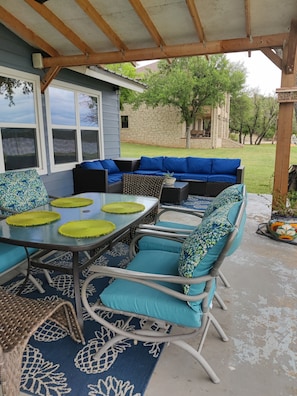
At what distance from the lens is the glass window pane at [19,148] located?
4.54 meters

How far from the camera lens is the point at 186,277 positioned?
4.88 ft

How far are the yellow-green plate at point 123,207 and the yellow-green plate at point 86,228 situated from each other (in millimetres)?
323

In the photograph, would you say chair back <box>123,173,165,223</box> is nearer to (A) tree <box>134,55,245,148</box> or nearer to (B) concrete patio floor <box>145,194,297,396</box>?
(B) concrete patio floor <box>145,194,297,396</box>

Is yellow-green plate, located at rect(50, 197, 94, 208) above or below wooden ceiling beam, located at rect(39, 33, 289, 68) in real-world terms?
below

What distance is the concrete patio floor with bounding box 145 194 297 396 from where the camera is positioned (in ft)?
5.15

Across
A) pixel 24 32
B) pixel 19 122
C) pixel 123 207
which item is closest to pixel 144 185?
pixel 123 207

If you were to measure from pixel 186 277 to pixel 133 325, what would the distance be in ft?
2.73

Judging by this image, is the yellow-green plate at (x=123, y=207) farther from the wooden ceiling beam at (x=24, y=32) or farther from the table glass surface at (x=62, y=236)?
the wooden ceiling beam at (x=24, y=32)

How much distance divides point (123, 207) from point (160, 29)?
278 cm

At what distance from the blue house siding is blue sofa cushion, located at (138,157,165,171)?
0.97m

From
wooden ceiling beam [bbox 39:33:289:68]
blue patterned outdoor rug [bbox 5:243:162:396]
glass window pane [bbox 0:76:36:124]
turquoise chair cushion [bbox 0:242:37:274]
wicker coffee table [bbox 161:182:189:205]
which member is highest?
wooden ceiling beam [bbox 39:33:289:68]

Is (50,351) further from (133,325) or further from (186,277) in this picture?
(186,277)

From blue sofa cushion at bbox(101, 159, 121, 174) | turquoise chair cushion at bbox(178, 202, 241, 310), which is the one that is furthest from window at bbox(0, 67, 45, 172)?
turquoise chair cushion at bbox(178, 202, 241, 310)

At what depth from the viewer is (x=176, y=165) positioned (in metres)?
6.94
